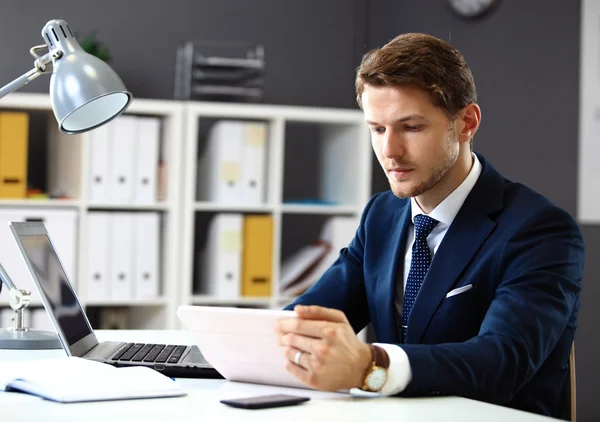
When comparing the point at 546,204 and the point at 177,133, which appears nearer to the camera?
the point at 546,204

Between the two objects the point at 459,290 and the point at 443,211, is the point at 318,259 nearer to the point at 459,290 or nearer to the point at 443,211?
the point at 443,211

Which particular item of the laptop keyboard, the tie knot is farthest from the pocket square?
the laptop keyboard

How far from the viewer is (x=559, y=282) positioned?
1546 mm

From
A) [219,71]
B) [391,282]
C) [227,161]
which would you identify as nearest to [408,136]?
[391,282]

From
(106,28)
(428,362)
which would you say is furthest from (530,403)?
(106,28)

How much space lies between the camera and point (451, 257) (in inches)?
67.1

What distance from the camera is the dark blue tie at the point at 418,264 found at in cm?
177

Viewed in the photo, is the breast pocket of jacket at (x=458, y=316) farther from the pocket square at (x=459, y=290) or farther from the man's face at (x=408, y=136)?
the man's face at (x=408, y=136)

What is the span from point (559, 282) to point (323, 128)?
262 centimetres

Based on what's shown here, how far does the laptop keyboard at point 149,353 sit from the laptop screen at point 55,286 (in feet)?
0.31

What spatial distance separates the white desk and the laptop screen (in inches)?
13.3

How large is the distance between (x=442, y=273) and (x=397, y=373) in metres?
0.41

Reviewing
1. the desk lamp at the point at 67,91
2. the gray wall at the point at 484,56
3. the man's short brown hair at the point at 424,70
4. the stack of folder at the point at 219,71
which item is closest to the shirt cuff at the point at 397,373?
the man's short brown hair at the point at 424,70

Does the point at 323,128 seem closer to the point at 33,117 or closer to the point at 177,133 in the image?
the point at 177,133
